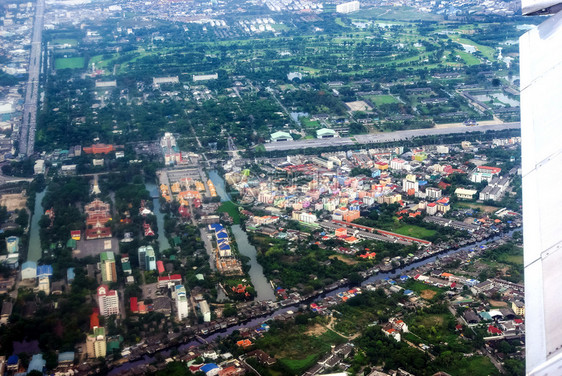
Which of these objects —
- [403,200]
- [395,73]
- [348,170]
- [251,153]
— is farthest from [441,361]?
[395,73]

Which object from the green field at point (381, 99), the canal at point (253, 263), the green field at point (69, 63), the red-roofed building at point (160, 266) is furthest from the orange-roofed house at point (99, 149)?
the green field at point (69, 63)

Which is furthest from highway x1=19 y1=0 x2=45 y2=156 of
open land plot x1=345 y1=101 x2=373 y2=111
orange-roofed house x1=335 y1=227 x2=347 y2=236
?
open land plot x1=345 y1=101 x2=373 y2=111

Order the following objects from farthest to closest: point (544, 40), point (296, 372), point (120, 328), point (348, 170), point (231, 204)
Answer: point (348, 170) → point (231, 204) → point (120, 328) → point (296, 372) → point (544, 40)

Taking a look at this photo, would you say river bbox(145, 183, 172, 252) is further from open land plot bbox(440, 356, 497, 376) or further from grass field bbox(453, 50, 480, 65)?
grass field bbox(453, 50, 480, 65)

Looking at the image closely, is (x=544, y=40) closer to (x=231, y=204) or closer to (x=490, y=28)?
(x=231, y=204)

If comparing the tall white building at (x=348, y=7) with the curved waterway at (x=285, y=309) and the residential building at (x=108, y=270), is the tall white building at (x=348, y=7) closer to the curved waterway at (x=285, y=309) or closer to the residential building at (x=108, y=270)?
the curved waterway at (x=285, y=309)

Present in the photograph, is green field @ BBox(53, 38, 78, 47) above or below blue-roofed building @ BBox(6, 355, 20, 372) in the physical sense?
above

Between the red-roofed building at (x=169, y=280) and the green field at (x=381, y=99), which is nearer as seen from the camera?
the red-roofed building at (x=169, y=280)
